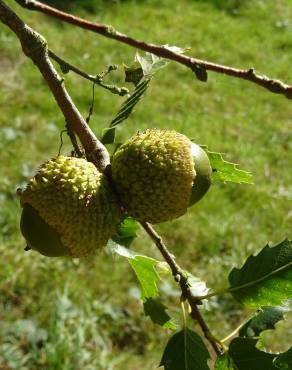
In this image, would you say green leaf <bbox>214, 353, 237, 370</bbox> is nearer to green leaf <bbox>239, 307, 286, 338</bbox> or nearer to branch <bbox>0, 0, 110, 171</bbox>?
green leaf <bbox>239, 307, 286, 338</bbox>

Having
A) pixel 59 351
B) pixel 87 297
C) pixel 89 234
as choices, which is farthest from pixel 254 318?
pixel 87 297

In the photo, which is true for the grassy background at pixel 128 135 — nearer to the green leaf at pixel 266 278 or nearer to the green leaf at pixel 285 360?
the green leaf at pixel 266 278

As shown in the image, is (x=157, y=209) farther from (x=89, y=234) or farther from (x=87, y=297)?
(x=87, y=297)

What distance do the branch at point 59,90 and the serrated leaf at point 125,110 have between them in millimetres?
139

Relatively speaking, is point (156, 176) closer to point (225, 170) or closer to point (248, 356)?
point (225, 170)

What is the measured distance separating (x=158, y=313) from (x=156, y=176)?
0.38m

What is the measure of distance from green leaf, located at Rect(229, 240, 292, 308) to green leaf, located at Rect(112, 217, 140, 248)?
0.72 ft

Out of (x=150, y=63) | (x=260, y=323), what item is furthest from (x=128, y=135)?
(x=260, y=323)

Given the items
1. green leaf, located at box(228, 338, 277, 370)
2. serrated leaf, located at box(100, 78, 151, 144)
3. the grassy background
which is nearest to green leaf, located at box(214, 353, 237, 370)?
green leaf, located at box(228, 338, 277, 370)

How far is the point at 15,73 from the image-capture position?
507 cm

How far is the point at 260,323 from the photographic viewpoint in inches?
55.9

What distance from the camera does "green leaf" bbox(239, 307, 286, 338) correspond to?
1411mm

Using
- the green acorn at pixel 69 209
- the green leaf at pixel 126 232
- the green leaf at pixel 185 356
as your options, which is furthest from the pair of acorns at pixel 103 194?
the green leaf at pixel 185 356

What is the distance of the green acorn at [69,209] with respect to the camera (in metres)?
1.09
